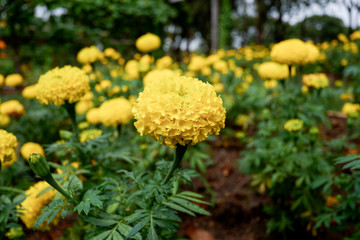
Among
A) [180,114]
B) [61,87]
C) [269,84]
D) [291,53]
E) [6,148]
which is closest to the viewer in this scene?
[180,114]

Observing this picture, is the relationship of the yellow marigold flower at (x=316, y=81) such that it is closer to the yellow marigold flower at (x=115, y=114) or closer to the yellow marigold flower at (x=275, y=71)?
the yellow marigold flower at (x=275, y=71)

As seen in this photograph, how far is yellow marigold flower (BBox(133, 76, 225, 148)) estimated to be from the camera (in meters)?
0.87

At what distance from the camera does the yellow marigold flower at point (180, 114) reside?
0.87 metres

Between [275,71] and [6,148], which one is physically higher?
[275,71]

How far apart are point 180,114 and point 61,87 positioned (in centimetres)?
93

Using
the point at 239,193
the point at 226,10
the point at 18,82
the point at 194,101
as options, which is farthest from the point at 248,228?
the point at 226,10

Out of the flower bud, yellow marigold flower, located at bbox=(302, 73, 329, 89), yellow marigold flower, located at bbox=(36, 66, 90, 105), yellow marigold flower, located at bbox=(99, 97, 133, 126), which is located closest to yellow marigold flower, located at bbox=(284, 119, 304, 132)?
yellow marigold flower, located at bbox=(302, 73, 329, 89)

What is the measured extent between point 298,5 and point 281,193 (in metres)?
11.3

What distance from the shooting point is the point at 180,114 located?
88 centimetres

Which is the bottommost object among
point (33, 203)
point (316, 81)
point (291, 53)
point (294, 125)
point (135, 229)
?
point (33, 203)

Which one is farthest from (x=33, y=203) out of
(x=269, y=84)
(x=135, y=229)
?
(x=269, y=84)

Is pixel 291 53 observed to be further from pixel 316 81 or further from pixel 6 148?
pixel 6 148

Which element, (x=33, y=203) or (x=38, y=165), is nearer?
(x=38, y=165)

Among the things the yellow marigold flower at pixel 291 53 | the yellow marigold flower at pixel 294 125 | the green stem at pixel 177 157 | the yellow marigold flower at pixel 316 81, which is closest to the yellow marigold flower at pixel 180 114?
the green stem at pixel 177 157
